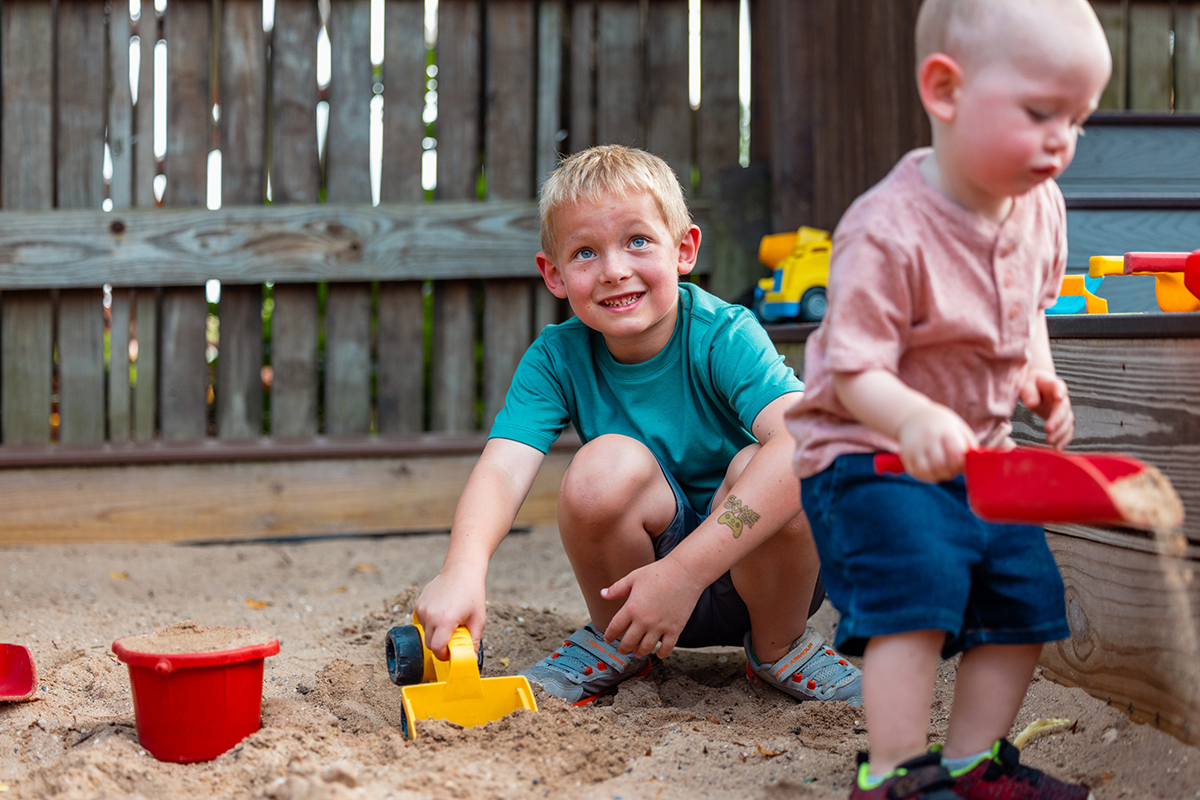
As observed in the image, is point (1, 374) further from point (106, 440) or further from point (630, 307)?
point (630, 307)

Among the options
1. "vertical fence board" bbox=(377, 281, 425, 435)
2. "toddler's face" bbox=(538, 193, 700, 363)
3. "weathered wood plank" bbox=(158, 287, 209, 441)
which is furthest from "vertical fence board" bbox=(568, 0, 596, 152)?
"toddler's face" bbox=(538, 193, 700, 363)

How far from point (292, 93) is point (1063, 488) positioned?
3121 millimetres

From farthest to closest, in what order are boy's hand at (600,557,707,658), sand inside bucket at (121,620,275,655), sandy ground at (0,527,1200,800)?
boy's hand at (600,557,707,658)
sand inside bucket at (121,620,275,655)
sandy ground at (0,527,1200,800)

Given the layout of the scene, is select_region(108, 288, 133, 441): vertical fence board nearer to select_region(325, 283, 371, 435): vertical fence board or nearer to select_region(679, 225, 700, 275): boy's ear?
select_region(325, 283, 371, 435): vertical fence board

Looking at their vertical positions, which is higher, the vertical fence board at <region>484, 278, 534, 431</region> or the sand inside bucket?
the vertical fence board at <region>484, 278, 534, 431</region>

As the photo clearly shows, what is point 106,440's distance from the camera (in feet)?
11.6

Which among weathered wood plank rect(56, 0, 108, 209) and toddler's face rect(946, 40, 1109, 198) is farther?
weathered wood plank rect(56, 0, 108, 209)

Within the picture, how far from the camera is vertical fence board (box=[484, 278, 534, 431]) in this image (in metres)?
3.58

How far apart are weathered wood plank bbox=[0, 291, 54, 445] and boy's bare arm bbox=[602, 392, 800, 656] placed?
8.64ft

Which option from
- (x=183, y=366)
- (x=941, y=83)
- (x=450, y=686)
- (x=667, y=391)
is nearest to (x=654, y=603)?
(x=450, y=686)

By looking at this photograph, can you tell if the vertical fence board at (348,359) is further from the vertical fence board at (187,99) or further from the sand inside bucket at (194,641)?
the sand inside bucket at (194,641)

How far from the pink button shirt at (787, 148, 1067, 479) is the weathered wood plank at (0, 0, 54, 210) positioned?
314cm

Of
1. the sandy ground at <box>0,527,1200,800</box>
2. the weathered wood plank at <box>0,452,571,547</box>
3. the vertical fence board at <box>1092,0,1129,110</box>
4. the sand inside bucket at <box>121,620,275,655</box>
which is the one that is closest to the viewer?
the sandy ground at <box>0,527,1200,800</box>

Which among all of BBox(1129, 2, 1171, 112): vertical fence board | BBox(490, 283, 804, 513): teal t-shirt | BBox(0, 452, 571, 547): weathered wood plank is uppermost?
BBox(1129, 2, 1171, 112): vertical fence board
